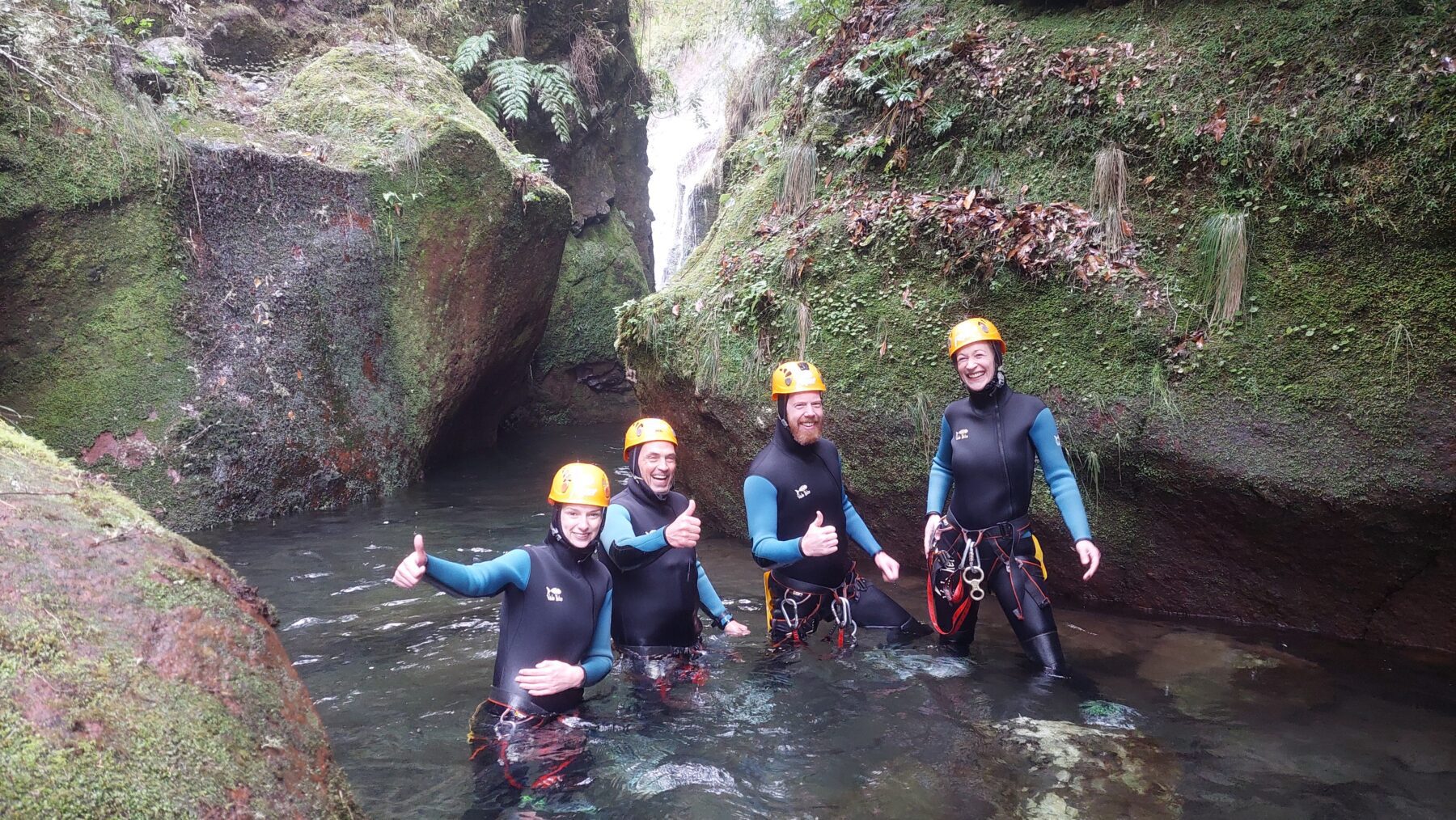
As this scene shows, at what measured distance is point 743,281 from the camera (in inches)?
330

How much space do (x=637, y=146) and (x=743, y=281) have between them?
547 inches

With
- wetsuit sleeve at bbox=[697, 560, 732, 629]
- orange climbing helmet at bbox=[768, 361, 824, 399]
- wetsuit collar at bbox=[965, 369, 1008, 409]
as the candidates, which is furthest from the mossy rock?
wetsuit sleeve at bbox=[697, 560, 732, 629]

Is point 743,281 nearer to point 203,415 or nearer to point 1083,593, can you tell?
point 1083,593

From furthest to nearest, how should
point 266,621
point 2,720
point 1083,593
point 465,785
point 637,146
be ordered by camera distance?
point 637,146 → point 1083,593 → point 465,785 → point 266,621 → point 2,720

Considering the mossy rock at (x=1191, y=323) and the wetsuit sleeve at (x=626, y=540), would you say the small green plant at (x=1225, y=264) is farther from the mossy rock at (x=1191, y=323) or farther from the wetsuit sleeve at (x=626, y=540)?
the wetsuit sleeve at (x=626, y=540)

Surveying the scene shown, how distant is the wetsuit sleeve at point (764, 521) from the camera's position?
17.0 feet

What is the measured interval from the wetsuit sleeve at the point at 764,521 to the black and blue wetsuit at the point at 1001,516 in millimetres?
1059

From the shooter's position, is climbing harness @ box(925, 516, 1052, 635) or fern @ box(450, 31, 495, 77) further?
fern @ box(450, 31, 495, 77)

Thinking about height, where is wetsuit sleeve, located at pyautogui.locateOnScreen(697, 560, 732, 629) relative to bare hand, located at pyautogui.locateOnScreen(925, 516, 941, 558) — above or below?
below

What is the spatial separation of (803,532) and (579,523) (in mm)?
1722

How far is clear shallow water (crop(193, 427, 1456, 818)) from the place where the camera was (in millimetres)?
3861

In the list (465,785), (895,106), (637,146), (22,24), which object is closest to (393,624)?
(465,785)

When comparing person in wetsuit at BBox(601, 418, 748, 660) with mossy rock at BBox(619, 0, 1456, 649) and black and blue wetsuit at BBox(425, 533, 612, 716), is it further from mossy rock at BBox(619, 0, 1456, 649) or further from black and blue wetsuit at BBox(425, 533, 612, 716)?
mossy rock at BBox(619, 0, 1456, 649)

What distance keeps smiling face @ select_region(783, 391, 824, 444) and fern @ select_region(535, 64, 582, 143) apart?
40.8 feet
